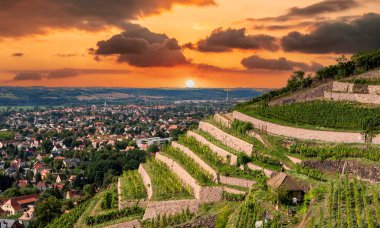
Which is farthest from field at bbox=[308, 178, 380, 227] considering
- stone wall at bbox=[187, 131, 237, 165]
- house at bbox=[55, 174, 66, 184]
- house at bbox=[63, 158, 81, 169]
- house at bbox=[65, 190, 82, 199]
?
house at bbox=[63, 158, 81, 169]

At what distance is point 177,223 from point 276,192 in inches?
291

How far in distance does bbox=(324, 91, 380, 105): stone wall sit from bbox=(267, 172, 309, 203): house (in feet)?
48.3

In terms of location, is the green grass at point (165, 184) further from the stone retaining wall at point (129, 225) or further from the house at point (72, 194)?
the house at point (72, 194)

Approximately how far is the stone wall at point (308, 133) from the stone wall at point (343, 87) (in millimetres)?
9028

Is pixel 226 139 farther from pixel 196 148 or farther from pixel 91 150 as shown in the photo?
pixel 91 150

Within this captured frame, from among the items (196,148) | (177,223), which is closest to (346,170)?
(177,223)

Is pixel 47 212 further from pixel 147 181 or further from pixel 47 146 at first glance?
pixel 47 146

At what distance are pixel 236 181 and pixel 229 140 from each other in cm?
735

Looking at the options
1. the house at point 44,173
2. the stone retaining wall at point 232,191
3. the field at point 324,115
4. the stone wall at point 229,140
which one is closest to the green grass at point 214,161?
the stone retaining wall at point 232,191

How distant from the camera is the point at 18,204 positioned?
2835 inches

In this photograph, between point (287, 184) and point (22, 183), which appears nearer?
point (287, 184)

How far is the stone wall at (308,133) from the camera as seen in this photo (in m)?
32.1

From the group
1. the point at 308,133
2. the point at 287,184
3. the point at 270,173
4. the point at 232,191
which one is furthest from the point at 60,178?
the point at 287,184

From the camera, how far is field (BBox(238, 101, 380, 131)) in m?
33.9
